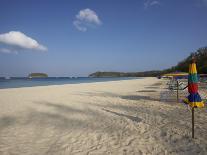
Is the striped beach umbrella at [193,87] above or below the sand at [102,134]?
above

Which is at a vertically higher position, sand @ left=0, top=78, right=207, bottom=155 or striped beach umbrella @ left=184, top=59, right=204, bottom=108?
striped beach umbrella @ left=184, top=59, right=204, bottom=108

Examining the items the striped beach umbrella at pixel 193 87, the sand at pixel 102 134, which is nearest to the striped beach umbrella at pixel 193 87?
the striped beach umbrella at pixel 193 87

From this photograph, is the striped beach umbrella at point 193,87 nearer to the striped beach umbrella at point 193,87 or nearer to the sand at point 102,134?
the striped beach umbrella at point 193,87

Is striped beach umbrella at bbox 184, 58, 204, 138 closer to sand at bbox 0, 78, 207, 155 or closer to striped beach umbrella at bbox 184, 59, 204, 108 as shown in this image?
striped beach umbrella at bbox 184, 59, 204, 108

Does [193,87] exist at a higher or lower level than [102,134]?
higher

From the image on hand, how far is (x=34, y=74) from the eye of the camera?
16038 centimetres

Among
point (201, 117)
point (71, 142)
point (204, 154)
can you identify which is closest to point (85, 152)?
point (71, 142)

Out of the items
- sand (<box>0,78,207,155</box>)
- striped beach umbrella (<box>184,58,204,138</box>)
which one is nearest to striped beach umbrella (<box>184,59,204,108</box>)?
striped beach umbrella (<box>184,58,204,138</box>)

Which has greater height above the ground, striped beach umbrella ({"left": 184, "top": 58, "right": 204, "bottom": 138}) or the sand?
striped beach umbrella ({"left": 184, "top": 58, "right": 204, "bottom": 138})

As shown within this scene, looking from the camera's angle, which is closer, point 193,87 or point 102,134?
point 193,87

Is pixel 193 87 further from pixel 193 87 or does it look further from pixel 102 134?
pixel 102 134

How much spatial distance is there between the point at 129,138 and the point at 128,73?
186354 millimetres

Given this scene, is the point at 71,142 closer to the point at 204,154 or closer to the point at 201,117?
the point at 204,154

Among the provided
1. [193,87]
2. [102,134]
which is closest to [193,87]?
[193,87]
